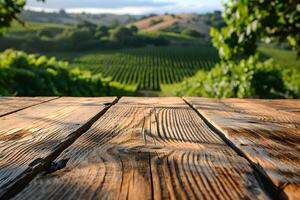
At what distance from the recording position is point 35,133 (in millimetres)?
1408

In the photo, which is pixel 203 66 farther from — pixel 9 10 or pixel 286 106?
pixel 286 106

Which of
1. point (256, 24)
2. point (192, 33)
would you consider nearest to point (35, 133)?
point (256, 24)

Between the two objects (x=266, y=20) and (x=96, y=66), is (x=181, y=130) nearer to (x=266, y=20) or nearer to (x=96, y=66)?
(x=266, y=20)

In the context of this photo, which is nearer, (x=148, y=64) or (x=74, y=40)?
(x=148, y=64)

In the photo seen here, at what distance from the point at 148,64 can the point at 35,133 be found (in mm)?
62175

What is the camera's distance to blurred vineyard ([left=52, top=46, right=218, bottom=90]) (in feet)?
173

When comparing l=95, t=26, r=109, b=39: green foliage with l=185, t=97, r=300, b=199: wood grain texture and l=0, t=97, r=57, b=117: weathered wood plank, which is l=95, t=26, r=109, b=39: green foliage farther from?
l=185, t=97, r=300, b=199: wood grain texture

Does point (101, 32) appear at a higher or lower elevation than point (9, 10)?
higher

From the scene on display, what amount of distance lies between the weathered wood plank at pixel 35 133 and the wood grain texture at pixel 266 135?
52 centimetres

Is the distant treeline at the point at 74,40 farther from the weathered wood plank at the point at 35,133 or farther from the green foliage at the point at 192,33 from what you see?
the weathered wood plank at the point at 35,133

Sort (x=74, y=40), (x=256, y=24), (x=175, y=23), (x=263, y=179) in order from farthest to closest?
(x=175, y=23)
(x=74, y=40)
(x=256, y=24)
(x=263, y=179)

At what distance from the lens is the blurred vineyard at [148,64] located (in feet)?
173

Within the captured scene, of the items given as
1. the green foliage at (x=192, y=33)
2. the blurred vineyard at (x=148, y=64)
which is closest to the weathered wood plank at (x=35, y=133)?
the blurred vineyard at (x=148, y=64)

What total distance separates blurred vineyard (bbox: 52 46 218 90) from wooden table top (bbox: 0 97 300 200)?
4575cm
